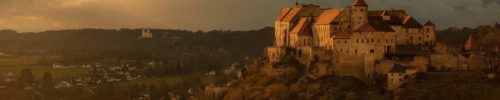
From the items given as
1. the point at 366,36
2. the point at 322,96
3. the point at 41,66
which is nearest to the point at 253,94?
the point at 322,96

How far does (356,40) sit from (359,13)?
4962mm

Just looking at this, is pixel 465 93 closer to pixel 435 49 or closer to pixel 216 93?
pixel 435 49

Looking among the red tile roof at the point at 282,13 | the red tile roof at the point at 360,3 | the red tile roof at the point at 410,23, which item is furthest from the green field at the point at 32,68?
the red tile roof at the point at 410,23

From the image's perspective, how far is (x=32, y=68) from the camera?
176500 mm

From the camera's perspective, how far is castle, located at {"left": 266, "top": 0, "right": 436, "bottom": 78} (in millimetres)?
76875

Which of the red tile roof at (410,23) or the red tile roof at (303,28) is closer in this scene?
the red tile roof at (410,23)

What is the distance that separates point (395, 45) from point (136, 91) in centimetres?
7720

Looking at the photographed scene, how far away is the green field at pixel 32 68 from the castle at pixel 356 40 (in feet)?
271

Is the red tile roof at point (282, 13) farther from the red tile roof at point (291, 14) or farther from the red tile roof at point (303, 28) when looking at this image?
the red tile roof at point (303, 28)

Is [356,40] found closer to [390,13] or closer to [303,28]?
[390,13]

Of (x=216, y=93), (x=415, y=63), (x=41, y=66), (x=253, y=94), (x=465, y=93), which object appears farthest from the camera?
(x=41, y=66)

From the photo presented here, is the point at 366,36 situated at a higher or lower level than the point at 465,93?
higher

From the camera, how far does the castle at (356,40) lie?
76.9 m

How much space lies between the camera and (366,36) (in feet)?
251
